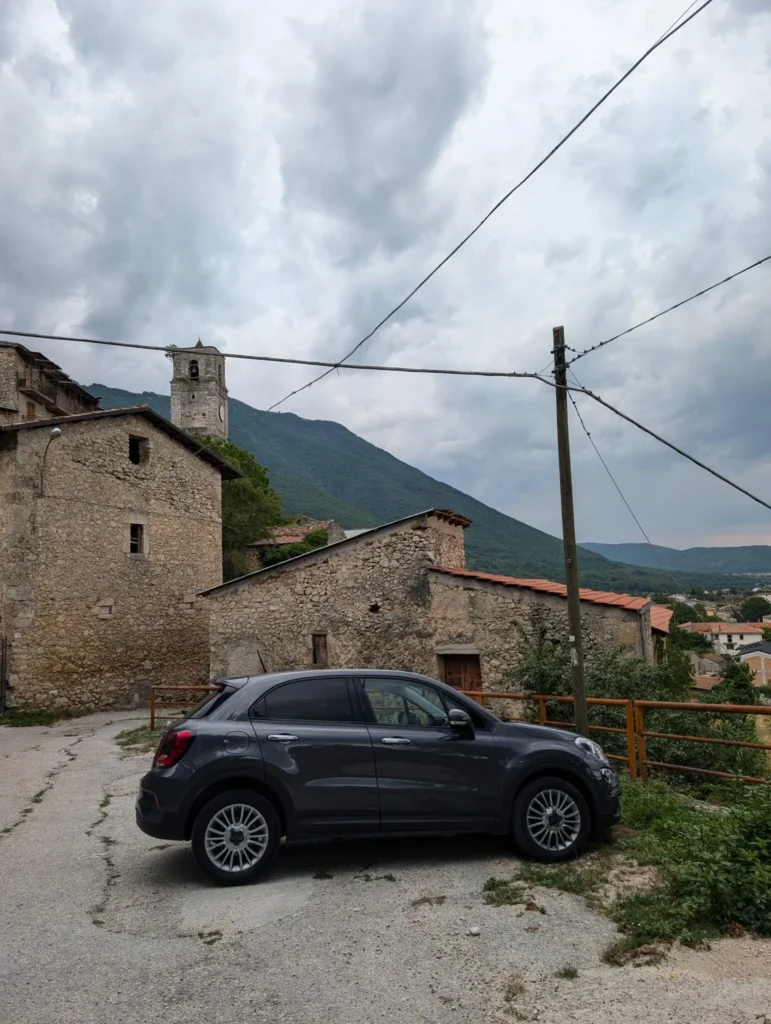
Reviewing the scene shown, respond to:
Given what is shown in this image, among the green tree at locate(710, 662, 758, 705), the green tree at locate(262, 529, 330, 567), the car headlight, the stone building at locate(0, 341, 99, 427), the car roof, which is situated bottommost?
the green tree at locate(710, 662, 758, 705)

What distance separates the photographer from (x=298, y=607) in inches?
607

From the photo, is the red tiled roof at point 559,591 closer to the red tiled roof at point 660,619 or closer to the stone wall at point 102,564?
the red tiled roof at point 660,619

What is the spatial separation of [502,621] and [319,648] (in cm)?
416

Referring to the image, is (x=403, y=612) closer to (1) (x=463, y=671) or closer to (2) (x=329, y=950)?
(1) (x=463, y=671)

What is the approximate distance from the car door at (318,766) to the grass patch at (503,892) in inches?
36.0

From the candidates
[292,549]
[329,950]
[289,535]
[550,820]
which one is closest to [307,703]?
[329,950]

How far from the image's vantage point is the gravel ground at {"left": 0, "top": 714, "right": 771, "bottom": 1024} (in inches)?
133

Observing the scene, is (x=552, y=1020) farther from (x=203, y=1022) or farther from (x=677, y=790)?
(x=677, y=790)

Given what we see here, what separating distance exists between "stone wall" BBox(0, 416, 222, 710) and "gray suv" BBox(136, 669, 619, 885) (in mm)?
14260

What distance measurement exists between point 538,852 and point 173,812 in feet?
8.86

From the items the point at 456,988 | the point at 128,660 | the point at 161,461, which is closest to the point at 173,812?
the point at 456,988

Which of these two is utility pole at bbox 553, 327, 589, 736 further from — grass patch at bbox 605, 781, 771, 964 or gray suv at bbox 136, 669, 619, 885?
grass patch at bbox 605, 781, 771, 964

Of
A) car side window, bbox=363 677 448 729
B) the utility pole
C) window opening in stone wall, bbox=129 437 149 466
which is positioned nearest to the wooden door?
the utility pole

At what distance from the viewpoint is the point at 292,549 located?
35.7 metres
